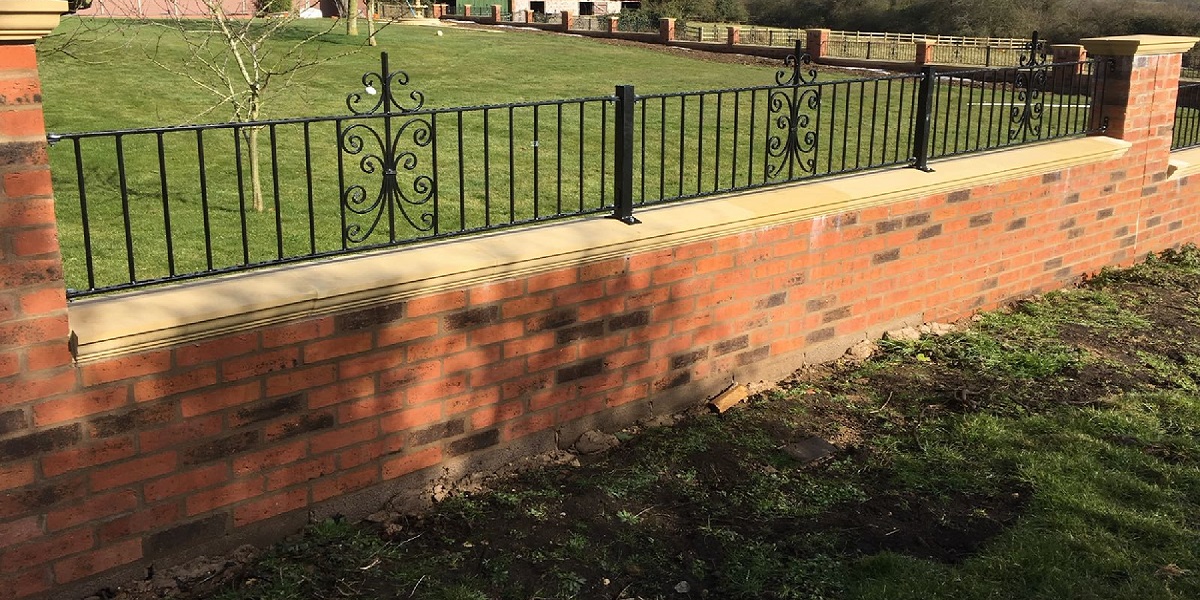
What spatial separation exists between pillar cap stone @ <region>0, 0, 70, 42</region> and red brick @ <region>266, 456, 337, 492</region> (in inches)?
68.7

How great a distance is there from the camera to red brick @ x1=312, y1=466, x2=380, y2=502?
409cm

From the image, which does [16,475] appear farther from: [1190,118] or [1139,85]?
[1190,118]

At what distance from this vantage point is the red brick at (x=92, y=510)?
3428mm

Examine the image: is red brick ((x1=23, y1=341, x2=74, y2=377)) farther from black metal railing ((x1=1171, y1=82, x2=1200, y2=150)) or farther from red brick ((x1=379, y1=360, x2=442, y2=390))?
black metal railing ((x1=1171, y1=82, x2=1200, y2=150))

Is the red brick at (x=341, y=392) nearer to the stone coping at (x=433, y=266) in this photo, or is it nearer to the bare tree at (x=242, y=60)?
the stone coping at (x=433, y=266)

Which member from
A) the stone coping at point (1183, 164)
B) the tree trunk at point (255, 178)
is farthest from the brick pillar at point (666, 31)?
the tree trunk at point (255, 178)

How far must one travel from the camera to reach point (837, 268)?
5.91 meters

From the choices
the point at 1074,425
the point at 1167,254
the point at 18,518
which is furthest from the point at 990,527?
the point at 1167,254

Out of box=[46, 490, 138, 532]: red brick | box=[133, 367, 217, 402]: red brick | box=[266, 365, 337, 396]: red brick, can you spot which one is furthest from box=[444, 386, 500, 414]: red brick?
box=[46, 490, 138, 532]: red brick

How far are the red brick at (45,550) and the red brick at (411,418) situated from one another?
45.6 inches

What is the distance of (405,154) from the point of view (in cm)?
448

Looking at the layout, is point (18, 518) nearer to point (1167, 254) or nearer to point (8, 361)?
point (8, 361)

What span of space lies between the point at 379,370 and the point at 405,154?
39.0 inches

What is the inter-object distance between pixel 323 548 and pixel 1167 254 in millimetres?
7685
